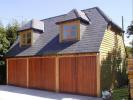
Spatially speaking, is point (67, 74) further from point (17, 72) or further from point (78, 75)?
point (17, 72)

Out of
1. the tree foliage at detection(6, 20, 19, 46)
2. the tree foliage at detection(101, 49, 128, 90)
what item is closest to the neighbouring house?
the tree foliage at detection(101, 49, 128, 90)

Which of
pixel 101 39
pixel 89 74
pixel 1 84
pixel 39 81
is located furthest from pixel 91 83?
pixel 1 84

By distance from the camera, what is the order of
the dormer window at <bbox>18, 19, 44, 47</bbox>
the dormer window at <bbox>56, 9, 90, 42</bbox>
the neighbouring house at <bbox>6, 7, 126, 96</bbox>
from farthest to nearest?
the dormer window at <bbox>18, 19, 44, 47</bbox>
the dormer window at <bbox>56, 9, 90, 42</bbox>
the neighbouring house at <bbox>6, 7, 126, 96</bbox>

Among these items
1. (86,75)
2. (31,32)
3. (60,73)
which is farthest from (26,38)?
(86,75)

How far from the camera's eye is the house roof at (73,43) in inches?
556

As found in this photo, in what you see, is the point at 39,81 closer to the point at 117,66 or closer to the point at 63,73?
the point at 63,73

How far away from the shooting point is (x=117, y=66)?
637 inches

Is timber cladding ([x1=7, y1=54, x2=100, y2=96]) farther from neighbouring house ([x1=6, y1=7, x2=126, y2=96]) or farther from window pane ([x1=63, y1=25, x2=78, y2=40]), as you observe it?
window pane ([x1=63, y1=25, x2=78, y2=40])

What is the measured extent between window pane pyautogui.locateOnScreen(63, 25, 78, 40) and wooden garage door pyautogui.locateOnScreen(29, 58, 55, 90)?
2101 millimetres

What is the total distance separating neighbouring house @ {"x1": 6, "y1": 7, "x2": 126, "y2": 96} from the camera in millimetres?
13609

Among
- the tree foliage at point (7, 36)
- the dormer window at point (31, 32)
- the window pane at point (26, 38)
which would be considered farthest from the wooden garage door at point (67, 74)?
the tree foliage at point (7, 36)

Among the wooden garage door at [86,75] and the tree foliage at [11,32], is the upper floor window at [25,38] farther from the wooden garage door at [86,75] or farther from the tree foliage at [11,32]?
the wooden garage door at [86,75]

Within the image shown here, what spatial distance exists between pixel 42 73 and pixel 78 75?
12.8ft

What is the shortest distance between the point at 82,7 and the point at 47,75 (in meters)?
7.66
